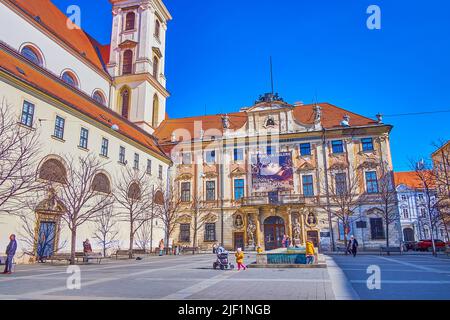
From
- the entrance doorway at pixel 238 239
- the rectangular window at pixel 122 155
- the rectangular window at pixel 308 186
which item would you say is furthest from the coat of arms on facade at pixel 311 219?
the rectangular window at pixel 122 155

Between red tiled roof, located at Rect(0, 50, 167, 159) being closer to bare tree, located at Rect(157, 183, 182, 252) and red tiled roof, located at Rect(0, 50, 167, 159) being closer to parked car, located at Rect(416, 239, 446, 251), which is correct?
bare tree, located at Rect(157, 183, 182, 252)

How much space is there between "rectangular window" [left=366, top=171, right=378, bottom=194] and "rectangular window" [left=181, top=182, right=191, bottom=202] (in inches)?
833

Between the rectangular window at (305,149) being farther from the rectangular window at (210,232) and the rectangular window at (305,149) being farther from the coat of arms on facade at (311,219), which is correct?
the rectangular window at (210,232)

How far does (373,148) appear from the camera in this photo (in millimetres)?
38469

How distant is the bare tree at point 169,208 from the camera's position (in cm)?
3553

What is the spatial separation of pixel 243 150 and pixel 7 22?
26.8 m

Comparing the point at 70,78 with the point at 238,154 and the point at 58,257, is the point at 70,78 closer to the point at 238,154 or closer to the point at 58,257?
the point at 238,154

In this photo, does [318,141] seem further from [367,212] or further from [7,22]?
[7,22]

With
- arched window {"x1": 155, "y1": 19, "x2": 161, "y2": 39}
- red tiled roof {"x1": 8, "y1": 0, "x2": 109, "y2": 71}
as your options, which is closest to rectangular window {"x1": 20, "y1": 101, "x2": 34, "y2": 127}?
red tiled roof {"x1": 8, "y1": 0, "x2": 109, "y2": 71}

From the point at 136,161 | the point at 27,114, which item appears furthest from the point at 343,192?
the point at 27,114

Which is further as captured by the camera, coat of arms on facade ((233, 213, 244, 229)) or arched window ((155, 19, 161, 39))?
arched window ((155, 19, 161, 39))

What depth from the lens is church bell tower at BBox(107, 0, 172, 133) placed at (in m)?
46.6

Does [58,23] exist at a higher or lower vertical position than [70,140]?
higher

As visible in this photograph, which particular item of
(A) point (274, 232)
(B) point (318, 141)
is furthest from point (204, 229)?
(B) point (318, 141)
